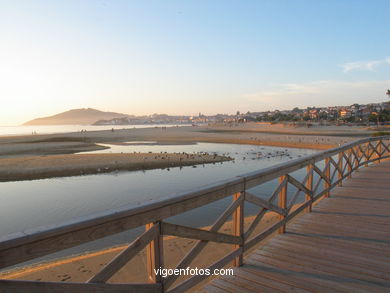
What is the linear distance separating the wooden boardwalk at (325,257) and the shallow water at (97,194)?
11.9ft

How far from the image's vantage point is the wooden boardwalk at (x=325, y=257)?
3287mm

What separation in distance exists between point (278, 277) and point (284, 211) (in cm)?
148

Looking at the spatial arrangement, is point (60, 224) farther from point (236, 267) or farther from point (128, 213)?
point (236, 267)

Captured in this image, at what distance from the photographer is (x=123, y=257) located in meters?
2.15

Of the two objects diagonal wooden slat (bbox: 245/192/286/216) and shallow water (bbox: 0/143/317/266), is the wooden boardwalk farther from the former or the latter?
shallow water (bbox: 0/143/317/266)

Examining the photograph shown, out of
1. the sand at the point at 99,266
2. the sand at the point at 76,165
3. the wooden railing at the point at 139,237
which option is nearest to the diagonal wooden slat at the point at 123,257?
the wooden railing at the point at 139,237

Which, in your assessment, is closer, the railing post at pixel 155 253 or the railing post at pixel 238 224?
the railing post at pixel 155 253

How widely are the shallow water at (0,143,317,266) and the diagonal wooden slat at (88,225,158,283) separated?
15.0 feet

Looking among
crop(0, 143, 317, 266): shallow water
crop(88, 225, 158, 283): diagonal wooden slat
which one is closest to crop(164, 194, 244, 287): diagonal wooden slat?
crop(88, 225, 158, 283): diagonal wooden slat

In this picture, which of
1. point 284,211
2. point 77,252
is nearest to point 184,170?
point 77,252

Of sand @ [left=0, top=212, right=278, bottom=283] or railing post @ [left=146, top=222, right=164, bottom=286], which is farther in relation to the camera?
sand @ [left=0, top=212, right=278, bottom=283]

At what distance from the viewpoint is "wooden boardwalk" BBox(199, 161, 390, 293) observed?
329 centimetres

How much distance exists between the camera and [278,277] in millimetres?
3441

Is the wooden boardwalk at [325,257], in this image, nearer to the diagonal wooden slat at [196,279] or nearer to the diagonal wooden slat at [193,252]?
the diagonal wooden slat at [196,279]
